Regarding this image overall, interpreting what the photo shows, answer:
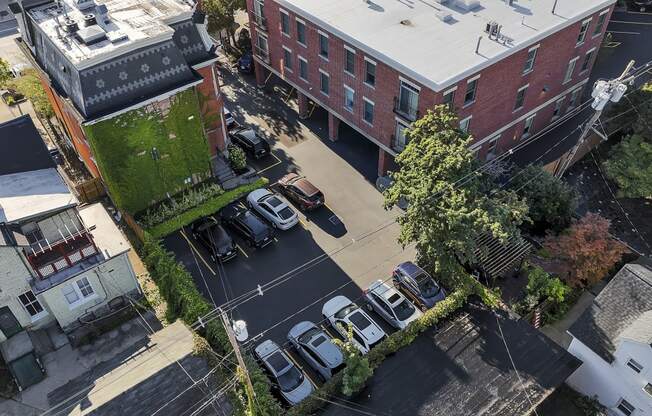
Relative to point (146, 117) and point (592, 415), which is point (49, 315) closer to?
point (146, 117)

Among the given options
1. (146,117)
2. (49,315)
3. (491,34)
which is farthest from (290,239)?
(491,34)

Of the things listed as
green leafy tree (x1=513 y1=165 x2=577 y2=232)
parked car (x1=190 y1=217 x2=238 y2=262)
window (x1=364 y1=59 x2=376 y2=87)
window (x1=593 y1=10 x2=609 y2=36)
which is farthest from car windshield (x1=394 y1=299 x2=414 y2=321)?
window (x1=593 y1=10 x2=609 y2=36)

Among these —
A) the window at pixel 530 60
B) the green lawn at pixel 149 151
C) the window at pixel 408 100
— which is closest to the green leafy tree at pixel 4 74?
the green lawn at pixel 149 151

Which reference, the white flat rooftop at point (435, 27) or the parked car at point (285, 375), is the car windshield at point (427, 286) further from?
the white flat rooftop at point (435, 27)

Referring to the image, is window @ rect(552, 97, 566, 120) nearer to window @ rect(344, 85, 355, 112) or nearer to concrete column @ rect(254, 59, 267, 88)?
window @ rect(344, 85, 355, 112)

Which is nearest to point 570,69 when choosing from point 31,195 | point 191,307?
point 191,307

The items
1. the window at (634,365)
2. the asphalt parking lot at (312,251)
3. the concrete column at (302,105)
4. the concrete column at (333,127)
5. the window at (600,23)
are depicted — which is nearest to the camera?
the window at (634,365)

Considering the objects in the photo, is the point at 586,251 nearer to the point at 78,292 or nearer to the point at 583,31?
the point at 583,31
